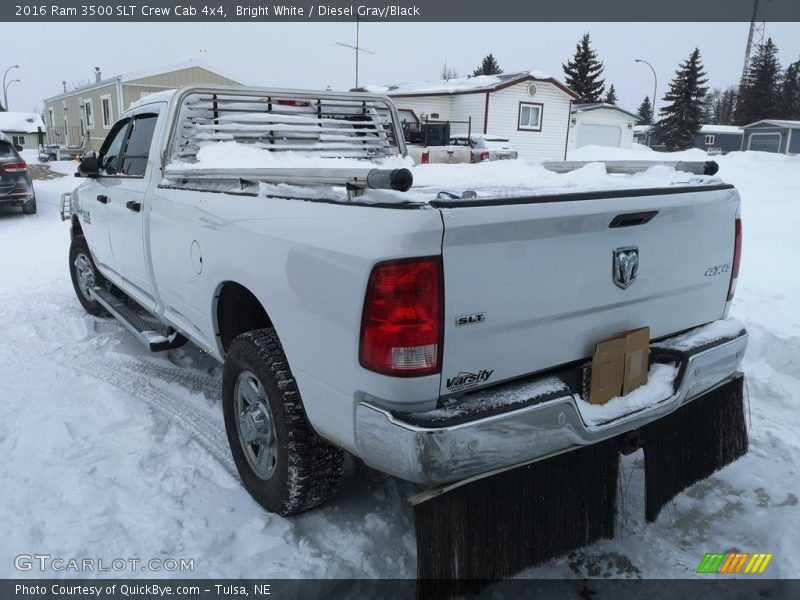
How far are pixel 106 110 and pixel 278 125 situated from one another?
29.9 metres

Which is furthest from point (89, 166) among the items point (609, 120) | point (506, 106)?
point (609, 120)

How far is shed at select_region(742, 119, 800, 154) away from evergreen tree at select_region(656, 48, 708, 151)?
1338 centimetres

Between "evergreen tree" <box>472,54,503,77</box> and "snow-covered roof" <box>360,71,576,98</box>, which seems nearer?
"snow-covered roof" <box>360,71,576,98</box>

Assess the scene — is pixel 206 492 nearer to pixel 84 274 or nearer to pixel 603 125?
pixel 84 274

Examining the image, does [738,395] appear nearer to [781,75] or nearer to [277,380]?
[277,380]

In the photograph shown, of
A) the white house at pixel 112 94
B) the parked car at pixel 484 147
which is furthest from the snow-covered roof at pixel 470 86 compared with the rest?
the white house at pixel 112 94

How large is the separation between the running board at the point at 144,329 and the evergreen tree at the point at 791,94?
244 feet

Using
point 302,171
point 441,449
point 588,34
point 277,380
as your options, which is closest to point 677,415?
point 441,449

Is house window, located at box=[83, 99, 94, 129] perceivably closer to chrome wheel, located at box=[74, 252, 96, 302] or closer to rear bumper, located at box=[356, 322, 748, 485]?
chrome wheel, located at box=[74, 252, 96, 302]

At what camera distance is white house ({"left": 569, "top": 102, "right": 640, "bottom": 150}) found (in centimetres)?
3906

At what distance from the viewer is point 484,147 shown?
23.8 meters

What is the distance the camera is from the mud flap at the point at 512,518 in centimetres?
228

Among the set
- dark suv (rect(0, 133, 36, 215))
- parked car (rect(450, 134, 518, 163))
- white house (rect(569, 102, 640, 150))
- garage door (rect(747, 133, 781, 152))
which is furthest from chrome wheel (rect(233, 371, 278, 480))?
garage door (rect(747, 133, 781, 152))

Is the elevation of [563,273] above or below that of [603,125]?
below
